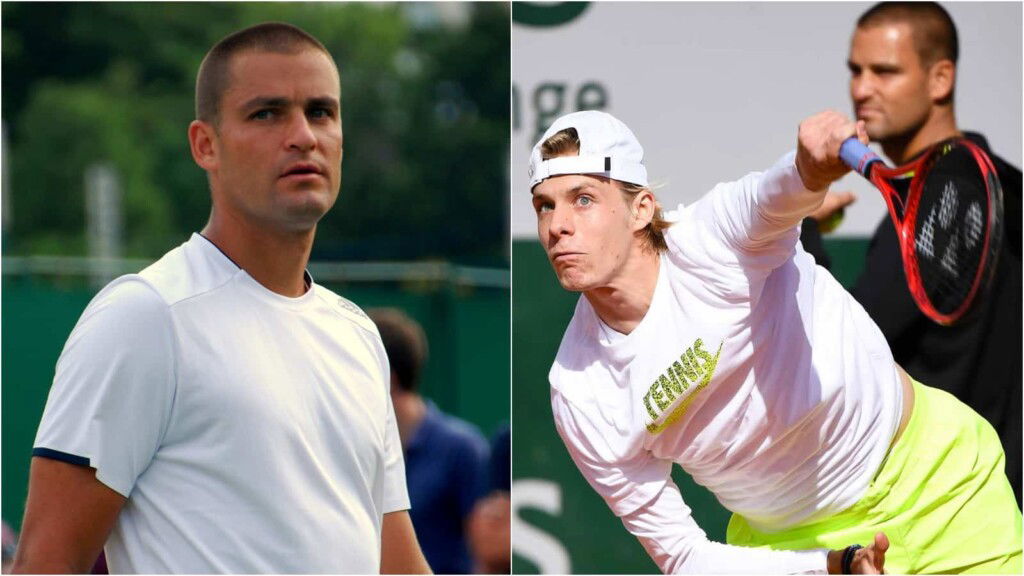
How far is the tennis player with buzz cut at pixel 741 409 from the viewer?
11.8ft

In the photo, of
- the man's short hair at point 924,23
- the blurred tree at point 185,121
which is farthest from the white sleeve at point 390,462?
the blurred tree at point 185,121

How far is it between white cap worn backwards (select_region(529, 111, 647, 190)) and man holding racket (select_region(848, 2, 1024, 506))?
1031 millimetres

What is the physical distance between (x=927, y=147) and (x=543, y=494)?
1590mm

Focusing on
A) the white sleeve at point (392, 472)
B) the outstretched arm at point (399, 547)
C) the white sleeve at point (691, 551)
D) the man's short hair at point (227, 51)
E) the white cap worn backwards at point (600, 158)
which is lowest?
the white sleeve at point (691, 551)

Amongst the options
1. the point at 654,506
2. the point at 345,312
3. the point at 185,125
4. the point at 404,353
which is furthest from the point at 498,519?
the point at 185,125

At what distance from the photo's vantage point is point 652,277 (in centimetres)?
367

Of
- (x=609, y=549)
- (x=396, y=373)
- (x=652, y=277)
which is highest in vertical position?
(x=652, y=277)

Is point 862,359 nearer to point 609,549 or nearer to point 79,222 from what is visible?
point 609,549

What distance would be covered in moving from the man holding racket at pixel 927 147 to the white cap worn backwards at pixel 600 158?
1.03 m

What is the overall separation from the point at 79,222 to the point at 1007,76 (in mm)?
18324

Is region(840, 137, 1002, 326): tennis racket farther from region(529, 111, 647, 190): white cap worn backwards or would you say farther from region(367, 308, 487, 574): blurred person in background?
region(367, 308, 487, 574): blurred person in background

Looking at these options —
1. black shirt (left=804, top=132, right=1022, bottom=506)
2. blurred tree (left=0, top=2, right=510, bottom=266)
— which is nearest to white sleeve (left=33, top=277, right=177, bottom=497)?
black shirt (left=804, top=132, right=1022, bottom=506)

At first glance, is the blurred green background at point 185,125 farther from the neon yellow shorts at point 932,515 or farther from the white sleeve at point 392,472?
the white sleeve at point 392,472

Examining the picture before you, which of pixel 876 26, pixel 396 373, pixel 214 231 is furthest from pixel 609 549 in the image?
pixel 214 231
